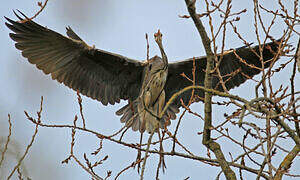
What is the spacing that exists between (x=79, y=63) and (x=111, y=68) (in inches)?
19.8

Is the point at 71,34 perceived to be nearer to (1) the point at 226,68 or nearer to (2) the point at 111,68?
(2) the point at 111,68

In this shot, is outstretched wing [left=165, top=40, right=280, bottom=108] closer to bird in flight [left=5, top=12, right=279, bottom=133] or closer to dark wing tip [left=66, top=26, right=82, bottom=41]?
bird in flight [left=5, top=12, right=279, bottom=133]

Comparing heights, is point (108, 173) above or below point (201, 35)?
below

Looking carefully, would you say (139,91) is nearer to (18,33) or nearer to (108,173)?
(18,33)

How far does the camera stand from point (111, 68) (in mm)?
6992

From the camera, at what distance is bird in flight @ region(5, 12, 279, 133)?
6508mm

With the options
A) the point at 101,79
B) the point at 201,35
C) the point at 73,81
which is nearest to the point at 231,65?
the point at 101,79

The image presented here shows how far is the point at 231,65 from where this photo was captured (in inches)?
280

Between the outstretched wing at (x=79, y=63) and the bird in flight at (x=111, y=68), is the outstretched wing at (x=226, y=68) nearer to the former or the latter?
the bird in flight at (x=111, y=68)

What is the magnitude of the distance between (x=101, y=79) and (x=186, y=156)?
3.71 m

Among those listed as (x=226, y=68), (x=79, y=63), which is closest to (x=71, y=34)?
(x=79, y=63)

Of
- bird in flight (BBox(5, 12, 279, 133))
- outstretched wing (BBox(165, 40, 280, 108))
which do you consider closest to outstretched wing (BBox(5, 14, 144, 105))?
bird in flight (BBox(5, 12, 279, 133))

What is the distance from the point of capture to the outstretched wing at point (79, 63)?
658 cm

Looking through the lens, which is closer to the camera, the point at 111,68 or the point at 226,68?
the point at 111,68
